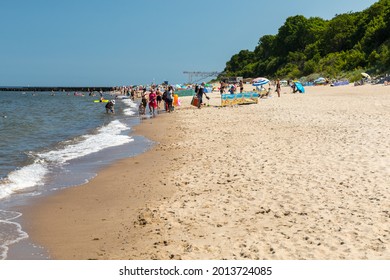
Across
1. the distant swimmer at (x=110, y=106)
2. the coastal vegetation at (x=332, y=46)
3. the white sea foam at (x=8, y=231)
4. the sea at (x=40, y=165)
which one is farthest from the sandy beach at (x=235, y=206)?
the coastal vegetation at (x=332, y=46)

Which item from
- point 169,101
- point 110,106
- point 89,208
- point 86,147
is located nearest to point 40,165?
point 86,147

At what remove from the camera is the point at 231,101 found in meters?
27.7

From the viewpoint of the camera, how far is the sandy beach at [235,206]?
4977 millimetres

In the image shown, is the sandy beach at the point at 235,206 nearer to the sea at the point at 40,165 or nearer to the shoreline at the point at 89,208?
the shoreline at the point at 89,208

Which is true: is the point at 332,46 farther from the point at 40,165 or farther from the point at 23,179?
the point at 23,179

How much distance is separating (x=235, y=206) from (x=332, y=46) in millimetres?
78460

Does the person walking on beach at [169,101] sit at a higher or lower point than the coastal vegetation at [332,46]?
lower

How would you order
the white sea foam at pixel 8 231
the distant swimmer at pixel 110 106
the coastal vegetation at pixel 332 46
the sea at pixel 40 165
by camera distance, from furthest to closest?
the coastal vegetation at pixel 332 46, the distant swimmer at pixel 110 106, the sea at pixel 40 165, the white sea foam at pixel 8 231

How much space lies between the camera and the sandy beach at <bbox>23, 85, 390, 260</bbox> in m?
4.98

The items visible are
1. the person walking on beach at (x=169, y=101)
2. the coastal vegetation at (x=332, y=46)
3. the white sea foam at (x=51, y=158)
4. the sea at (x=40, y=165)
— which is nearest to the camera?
the sea at (x=40, y=165)

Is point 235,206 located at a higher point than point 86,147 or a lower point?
higher

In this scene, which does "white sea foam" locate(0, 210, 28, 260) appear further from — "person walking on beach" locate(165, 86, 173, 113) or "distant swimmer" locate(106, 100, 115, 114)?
"distant swimmer" locate(106, 100, 115, 114)

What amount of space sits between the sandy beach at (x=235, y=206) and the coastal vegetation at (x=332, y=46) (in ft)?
137

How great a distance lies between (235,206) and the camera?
6.48m
